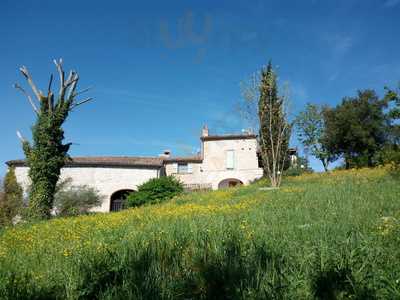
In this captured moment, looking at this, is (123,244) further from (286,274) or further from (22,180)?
(22,180)

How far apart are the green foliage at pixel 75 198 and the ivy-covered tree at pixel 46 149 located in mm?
7881

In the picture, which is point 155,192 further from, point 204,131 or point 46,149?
point 204,131

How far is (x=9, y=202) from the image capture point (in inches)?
867

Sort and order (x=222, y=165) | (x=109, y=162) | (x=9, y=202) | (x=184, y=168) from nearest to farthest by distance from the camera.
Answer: (x=9, y=202) → (x=109, y=162) → (x=222, y=165) → (x=184, y=168)

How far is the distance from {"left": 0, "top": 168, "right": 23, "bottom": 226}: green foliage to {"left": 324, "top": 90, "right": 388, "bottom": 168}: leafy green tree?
32.1 meters

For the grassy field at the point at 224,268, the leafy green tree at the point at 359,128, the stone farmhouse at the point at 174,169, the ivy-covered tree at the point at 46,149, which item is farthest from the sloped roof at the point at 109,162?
the grassy field at the point at 224,268

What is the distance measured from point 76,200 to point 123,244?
81.4 feet

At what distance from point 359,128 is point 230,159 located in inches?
571

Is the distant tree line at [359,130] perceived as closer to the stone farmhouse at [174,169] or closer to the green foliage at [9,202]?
the stone farmhouse at [174,169]

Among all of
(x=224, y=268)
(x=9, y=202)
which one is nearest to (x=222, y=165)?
(x=9, y=202)

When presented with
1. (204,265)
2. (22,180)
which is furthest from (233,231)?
(22,180)

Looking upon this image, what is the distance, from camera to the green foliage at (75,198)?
83.4 feet

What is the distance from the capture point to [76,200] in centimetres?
2633

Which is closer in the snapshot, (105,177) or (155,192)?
(155,192)
